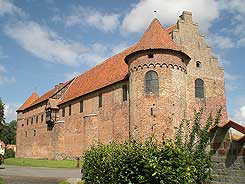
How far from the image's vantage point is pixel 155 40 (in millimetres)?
24922

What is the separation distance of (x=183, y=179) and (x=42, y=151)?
38543mm

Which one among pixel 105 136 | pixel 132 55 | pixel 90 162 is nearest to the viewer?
pixel 90 162

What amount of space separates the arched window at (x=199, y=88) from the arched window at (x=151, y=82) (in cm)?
499

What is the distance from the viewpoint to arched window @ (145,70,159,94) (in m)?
24.2

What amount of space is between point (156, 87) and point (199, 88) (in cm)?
537

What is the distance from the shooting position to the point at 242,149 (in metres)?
7.63

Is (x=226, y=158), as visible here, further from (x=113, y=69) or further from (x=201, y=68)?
(x=113, y=69)

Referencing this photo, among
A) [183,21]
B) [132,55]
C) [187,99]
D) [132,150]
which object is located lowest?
[132,150]

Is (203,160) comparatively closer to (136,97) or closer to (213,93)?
(136,97)

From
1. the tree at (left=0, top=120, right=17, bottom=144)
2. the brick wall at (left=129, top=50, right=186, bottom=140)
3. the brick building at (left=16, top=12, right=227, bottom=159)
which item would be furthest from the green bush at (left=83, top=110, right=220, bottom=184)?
the tree at (left=0, top=120, right=17, bottom=144)

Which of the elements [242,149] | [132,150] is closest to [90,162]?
[132,150]

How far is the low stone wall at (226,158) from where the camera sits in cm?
768

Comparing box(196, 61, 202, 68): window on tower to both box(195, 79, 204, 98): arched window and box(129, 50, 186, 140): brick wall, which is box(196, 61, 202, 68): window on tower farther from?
box(129, 50, 186, 140): brick wall

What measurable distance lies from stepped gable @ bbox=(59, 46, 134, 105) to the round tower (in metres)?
3.81
